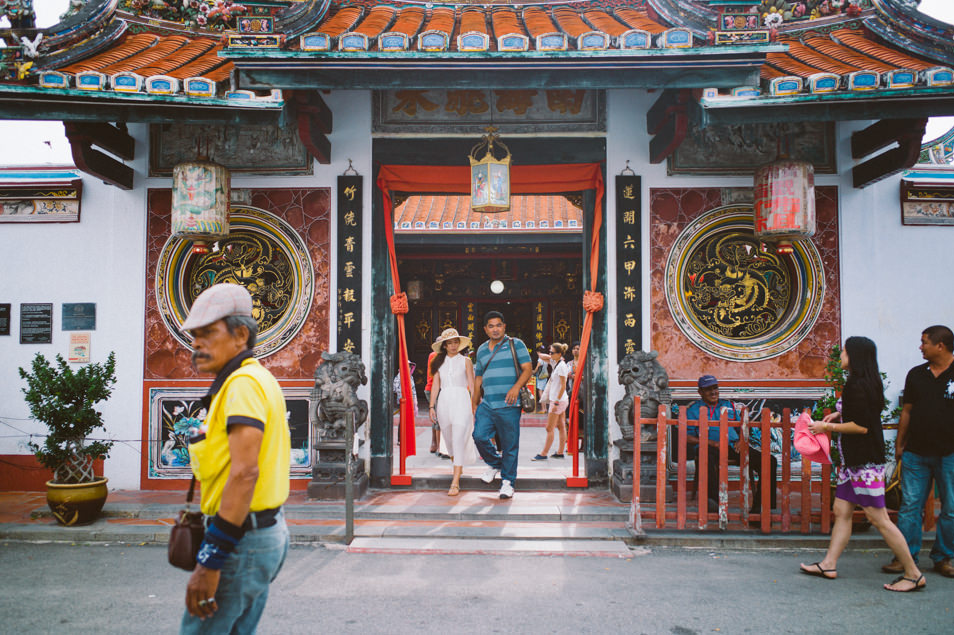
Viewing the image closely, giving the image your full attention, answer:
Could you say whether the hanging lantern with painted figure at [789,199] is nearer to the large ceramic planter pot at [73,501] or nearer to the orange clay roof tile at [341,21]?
the orange clay roof tile at [341,21]

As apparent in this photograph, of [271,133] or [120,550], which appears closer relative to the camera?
[120,550]

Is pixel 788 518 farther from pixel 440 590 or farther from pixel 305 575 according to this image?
pixel 305 575

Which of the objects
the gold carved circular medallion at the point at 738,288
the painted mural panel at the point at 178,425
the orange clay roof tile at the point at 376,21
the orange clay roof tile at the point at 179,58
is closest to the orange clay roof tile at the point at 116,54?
the orange clay roof tile at the point at 179,58

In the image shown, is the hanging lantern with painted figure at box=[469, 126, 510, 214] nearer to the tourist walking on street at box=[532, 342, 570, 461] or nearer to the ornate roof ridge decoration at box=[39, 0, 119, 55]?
the tourist walking on street at box=[532, 342, 570, 461]

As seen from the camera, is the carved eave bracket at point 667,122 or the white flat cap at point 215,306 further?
the carved eave bracket at point 667,122

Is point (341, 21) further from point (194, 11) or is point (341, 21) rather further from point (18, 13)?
point (18, 13)

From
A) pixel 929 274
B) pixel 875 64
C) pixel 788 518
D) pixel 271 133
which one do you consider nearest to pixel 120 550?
pixel 271 133

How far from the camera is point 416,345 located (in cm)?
1655

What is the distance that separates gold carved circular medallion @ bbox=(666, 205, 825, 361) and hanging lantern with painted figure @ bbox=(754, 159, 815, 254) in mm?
731

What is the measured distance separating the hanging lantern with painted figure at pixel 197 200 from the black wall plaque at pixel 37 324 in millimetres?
2119

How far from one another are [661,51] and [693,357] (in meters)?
3.28

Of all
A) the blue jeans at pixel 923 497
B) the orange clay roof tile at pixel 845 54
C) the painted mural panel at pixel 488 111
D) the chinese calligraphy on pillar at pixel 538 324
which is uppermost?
the orange clay roof tile at pixel 845 54

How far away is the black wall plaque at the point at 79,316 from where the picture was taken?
24.3ft

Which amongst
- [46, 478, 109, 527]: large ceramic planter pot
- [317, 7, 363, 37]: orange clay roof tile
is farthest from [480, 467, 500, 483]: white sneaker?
[317, 7, 363, 37]: orange clay roof tile
